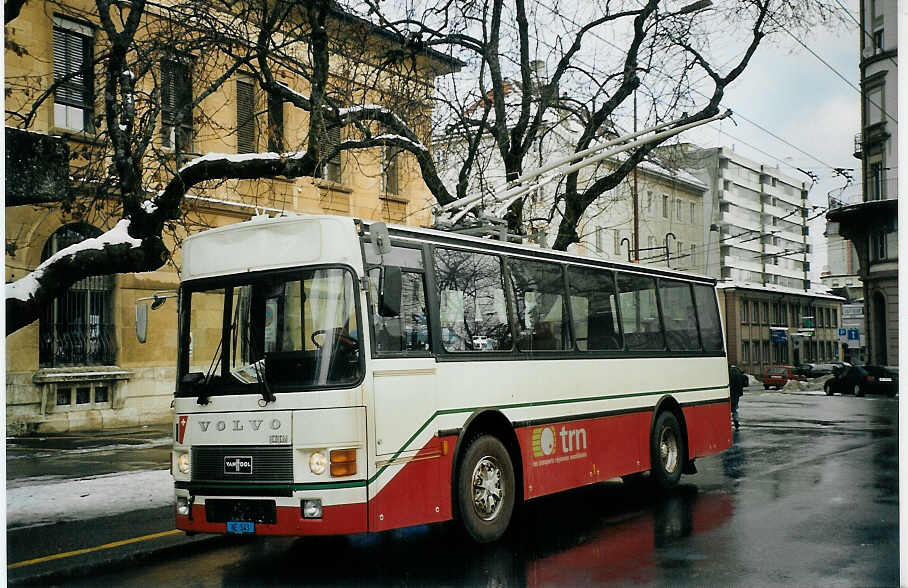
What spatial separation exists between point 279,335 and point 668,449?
22.2ft

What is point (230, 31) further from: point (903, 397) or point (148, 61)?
point (903, 397)

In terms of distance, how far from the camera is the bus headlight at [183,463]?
8672mm

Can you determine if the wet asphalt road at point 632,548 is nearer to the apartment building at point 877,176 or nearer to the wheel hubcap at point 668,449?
the wheel hubcap at point 668,449

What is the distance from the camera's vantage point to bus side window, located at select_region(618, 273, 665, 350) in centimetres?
1254

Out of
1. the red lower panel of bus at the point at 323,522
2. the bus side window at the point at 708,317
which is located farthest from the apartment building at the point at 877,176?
the red lower panel of bus at the point at 323,522

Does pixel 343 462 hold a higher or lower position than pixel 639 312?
lower

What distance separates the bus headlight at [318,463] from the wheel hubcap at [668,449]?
624cm

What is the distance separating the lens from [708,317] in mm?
14883

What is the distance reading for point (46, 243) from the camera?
68.8 feet

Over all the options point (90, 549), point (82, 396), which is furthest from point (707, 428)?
point (82, 396)

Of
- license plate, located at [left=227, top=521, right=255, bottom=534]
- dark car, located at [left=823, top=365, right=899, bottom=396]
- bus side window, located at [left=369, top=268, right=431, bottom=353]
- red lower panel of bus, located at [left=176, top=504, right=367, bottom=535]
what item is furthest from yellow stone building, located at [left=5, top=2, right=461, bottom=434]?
dark car, located at [left=823, top=365, right=899, bottom=396]

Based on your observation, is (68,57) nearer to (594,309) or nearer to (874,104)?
(594,309)

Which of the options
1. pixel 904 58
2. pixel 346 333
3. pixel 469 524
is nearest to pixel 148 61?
pixel 346 333

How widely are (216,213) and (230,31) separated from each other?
10.0 meters
